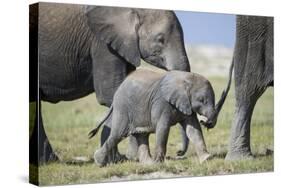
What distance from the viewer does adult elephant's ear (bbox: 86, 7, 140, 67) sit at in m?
9.39

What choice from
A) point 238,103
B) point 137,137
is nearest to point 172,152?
point 137,137

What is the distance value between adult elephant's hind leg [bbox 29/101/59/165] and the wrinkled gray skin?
7.65 ft

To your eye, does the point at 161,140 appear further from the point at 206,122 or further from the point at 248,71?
the point at 248,71

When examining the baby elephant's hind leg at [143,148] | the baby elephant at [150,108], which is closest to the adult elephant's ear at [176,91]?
Result: the baby elephant at [150,108]

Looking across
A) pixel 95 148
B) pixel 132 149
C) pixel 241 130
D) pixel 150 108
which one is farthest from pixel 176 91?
pixel 241 130

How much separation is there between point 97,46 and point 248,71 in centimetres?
206

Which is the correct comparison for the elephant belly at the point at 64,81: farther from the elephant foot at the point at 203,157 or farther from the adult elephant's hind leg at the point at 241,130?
the adult elephant's hind leg at the point at 241,130

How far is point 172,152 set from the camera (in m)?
9.62

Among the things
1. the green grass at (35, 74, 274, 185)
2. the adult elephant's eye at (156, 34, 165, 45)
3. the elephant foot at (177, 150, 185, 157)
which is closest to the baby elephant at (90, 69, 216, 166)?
the green grass at (35, 74, 274, 185)

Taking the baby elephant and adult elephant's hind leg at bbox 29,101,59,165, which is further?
the baby elephant

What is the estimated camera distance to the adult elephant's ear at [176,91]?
30.9ft

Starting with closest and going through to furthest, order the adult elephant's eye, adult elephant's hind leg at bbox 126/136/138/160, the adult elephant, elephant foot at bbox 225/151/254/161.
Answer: the adult elephant → adult elephant's hind leg at bbox 126/136/138/160 → the adult elephant's eye → elephant foot at bbox 225/151/254/161

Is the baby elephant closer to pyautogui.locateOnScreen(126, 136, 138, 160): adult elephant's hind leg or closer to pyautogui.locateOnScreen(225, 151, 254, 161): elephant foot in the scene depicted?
pyautogui.locateOnScreen(126, 136, 138, 160): adult elephant's hind leg

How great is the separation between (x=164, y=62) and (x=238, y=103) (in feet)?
4.05
